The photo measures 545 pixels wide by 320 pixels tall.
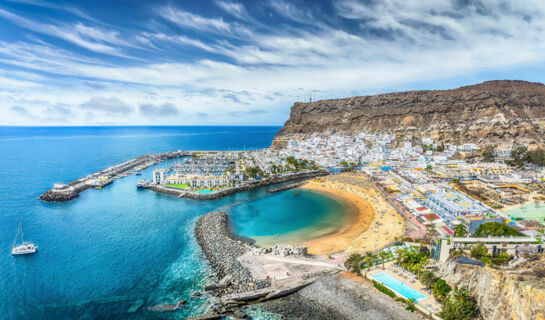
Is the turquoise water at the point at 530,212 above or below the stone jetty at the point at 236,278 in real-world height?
above

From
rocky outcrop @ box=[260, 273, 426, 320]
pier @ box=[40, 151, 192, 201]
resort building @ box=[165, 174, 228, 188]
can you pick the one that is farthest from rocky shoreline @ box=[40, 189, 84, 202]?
rocky outcrop @ box=[260, 273, 426, 320]

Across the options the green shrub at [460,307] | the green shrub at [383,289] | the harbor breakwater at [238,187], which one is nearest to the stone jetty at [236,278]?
the green shrub at [383,289]

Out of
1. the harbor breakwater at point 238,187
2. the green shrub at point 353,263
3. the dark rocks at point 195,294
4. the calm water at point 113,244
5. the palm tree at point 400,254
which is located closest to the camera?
the calm water at point 113,244

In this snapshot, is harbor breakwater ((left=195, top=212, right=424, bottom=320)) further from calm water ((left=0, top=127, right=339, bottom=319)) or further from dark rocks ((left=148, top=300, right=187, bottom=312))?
dark rocks ((left=148, top=300, right=187, bottom=312))

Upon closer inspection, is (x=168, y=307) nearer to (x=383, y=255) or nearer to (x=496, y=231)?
(x=383, y=255)

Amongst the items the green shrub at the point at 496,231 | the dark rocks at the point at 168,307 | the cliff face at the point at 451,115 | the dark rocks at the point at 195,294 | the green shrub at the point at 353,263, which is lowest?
the dark rocks at the point at 168,307

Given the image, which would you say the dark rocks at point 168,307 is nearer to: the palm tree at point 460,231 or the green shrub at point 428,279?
the green shrub at point 428,279

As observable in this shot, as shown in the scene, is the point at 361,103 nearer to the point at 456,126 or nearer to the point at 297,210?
the point at 456,126
